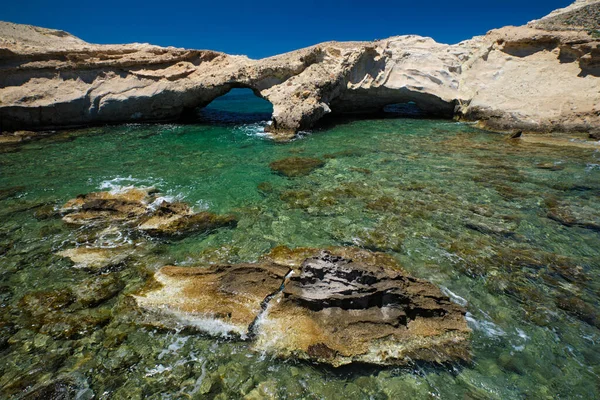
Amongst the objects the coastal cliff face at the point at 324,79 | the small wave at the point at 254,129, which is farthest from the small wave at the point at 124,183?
the coastal cliff face at the point at 324,79

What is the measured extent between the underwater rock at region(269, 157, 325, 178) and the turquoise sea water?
1.37 feet

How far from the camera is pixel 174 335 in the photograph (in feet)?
Result: 13.0

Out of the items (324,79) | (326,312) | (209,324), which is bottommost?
(209,324)

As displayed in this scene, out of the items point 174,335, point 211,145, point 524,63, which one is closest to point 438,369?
point 174,335

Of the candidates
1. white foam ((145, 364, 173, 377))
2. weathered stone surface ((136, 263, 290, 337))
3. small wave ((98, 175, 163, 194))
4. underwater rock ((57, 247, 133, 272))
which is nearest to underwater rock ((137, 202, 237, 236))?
underwater rock ((57, 247, 133, 272))

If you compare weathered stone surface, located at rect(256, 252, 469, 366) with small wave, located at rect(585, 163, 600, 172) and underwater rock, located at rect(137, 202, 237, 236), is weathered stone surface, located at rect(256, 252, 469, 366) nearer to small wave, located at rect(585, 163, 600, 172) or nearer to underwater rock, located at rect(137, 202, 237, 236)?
underwater rock, located at rect(137, 202, 237, 236)

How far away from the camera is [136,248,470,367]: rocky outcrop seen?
366 cm

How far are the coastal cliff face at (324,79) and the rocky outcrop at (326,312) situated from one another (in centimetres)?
1253

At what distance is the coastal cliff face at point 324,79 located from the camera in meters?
15.5

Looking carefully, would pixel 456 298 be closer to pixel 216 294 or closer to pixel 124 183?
pixel 216 294

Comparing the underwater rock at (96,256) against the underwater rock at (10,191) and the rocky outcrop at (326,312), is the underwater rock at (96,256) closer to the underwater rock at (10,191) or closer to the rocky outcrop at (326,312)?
the rocky outcrop at (326,312)

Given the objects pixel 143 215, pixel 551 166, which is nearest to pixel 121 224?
pixel 143 215

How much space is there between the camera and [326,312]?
4.03 meters

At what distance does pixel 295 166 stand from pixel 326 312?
23.7 feet
